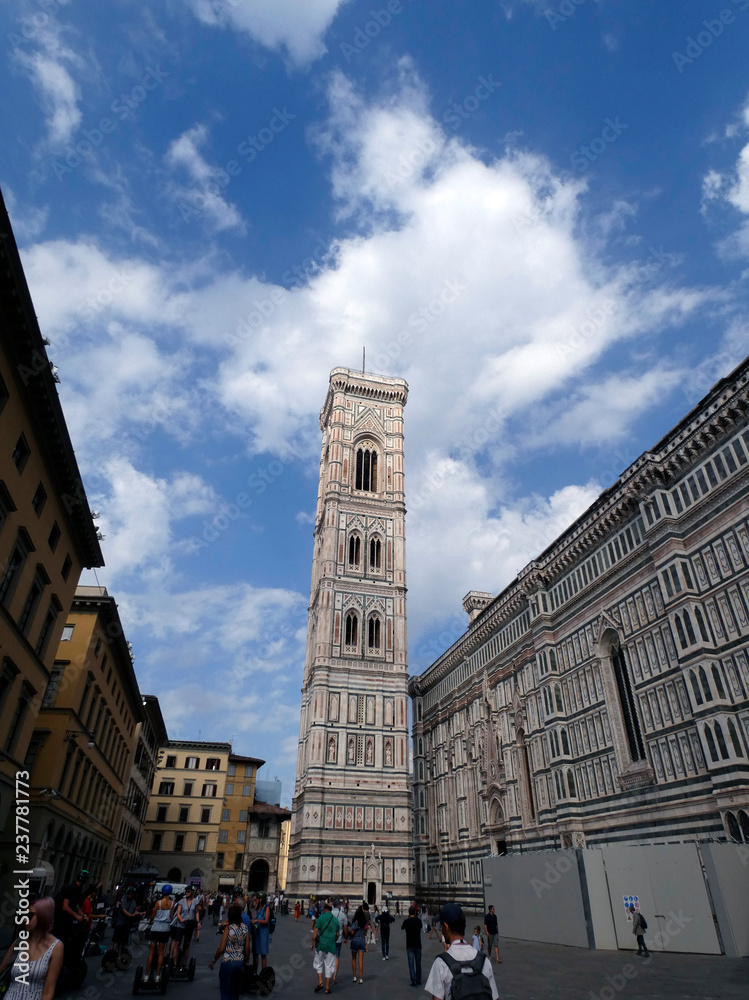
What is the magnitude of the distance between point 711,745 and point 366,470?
155ft

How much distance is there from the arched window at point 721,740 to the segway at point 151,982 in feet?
69.5

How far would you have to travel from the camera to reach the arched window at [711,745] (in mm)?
24469

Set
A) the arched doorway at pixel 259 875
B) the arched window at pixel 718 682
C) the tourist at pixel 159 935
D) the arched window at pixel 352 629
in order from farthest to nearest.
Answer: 1. the arched doorway at pixel 259 875
2. the arched window at pixel 352 629
3. the arched window at pixel 718 682
4. the tourist at pixel 159 935

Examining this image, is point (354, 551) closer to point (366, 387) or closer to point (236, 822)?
point (366, 387)

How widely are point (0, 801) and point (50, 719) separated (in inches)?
289

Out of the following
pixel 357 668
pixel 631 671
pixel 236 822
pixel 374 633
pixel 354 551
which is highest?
pixel 354 551

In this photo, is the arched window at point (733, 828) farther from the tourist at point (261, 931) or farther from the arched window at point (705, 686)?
the tourist at point (261, 931)

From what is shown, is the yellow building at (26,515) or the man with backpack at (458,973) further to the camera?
the yellow building at (26,515)

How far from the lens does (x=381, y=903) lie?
1925 inches

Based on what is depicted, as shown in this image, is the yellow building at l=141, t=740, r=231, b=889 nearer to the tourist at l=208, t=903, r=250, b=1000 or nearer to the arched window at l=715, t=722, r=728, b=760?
the arched window at l=715, t=722, r=728, b=760

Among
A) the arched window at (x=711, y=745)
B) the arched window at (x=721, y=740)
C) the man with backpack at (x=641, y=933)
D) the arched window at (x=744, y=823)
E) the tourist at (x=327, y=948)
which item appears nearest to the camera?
the tourist at (x=327, y=948)

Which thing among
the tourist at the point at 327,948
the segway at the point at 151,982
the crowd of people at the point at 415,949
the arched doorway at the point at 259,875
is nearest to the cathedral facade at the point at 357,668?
the arched doorway at the point at 259,875

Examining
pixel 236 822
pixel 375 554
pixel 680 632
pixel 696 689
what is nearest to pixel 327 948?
pixel 696 689

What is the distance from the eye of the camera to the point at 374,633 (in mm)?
59594
